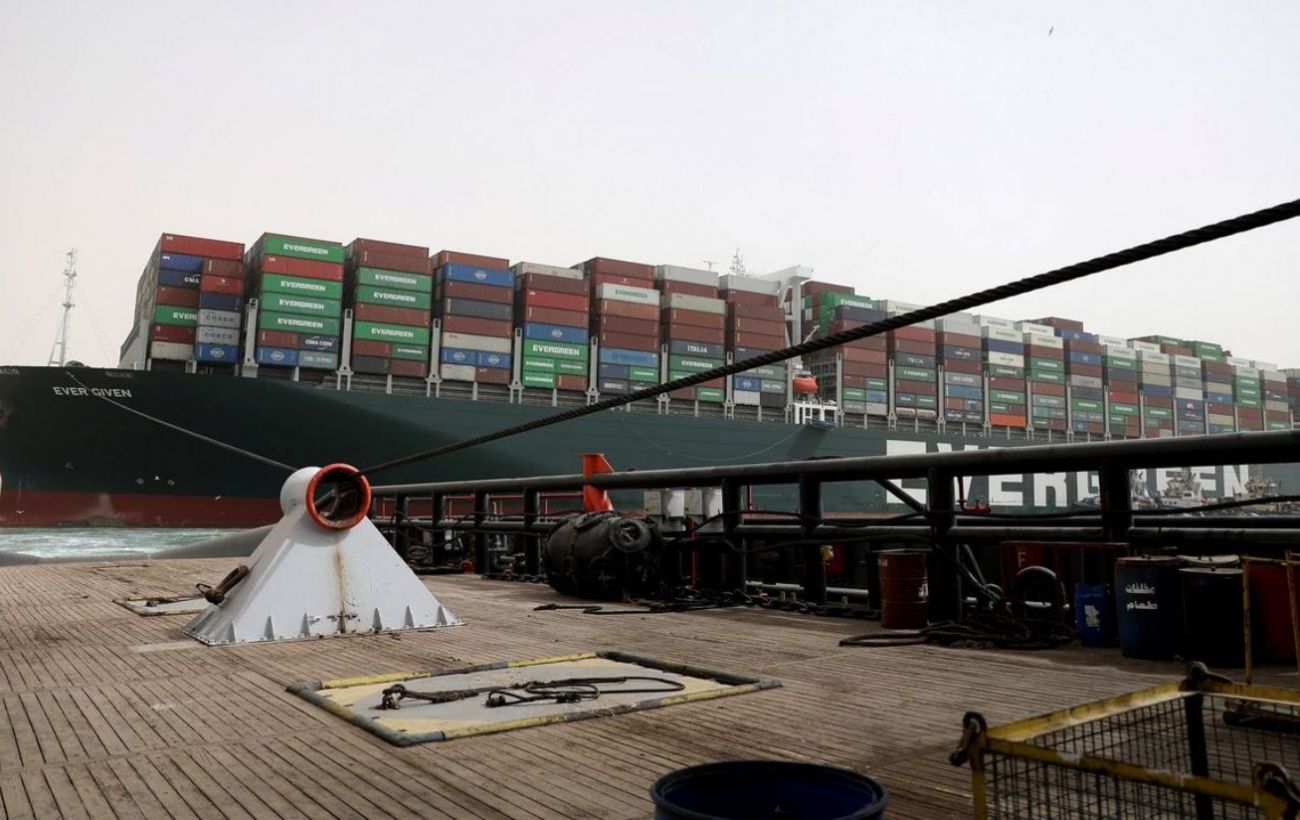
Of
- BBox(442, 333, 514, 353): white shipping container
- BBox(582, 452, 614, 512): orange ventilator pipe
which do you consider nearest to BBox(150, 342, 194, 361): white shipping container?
BBox(442, 333, 514, 353): white shipping container

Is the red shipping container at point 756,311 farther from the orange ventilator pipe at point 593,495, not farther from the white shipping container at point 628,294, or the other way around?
the orange ventilator pipe at point 593,495

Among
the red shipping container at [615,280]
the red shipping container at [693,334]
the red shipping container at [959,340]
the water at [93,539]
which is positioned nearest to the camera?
the water at [93,539]

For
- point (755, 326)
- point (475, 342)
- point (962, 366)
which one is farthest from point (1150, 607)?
point (962, 366)

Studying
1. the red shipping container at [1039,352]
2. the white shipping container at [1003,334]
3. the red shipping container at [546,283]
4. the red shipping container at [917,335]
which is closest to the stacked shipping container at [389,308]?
the red shipping container at [546,283]

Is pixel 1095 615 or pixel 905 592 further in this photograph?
pixel 905 592

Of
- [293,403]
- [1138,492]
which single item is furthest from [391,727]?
[1138,492]

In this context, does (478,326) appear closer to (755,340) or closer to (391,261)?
(391,261)

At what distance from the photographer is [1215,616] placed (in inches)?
162

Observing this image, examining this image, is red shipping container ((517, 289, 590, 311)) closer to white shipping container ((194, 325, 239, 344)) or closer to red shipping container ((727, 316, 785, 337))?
red shipping container ((727, 316, 785, 337))

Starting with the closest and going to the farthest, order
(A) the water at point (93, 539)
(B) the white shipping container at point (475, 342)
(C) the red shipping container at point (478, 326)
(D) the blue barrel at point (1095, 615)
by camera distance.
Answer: (D) the blue barrel at point (1095, 615)
(A) the water at point (93, 539)
(B) the white shipping container at point (475, 342)
(C) the red shipping container at point (478, 326)

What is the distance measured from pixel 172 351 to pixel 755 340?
23.1 meters

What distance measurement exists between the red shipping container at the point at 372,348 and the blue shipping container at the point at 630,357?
839 centimetres

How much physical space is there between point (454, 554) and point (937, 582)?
842 cm

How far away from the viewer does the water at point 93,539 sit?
2469 centimetres
